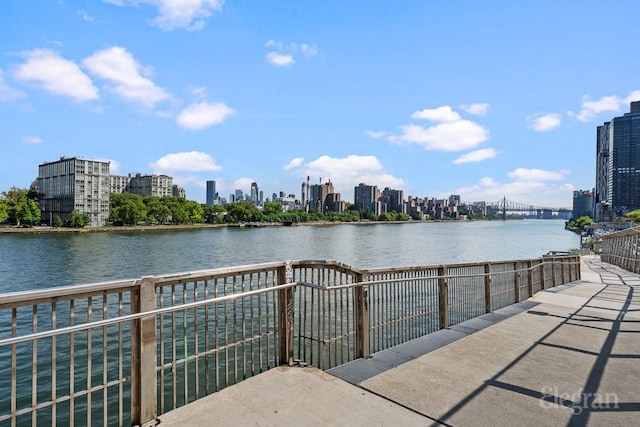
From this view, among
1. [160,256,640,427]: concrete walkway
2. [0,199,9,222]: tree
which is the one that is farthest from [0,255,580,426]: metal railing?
[0,199,9,222]: tree

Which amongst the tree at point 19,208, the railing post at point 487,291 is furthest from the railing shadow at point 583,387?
the tree at point 19,208

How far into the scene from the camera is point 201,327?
11875 millimetres

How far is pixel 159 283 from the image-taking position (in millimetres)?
3709

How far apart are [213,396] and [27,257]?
5060cm

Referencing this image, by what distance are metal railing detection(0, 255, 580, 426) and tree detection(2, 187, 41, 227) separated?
11351 centimetres

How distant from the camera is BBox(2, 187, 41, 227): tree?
104750 millimetres

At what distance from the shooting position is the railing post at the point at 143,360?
11.5 ft

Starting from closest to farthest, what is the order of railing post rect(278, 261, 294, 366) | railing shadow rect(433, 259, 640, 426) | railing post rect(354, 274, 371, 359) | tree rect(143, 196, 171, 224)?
railing shadow rect(433, 259, 640, 426) → railing post rect(278, 261, 294, 366) → railing post rect(354, 274, 371, 359) → tree rect(143, 196, 171, 224)

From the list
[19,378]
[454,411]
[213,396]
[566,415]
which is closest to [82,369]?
→ [19,378]

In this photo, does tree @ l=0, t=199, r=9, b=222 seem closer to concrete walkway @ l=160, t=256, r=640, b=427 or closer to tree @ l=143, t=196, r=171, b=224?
tree @ l=143, t=196, r=171, b=224

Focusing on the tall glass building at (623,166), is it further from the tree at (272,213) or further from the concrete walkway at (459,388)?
the concrete walkway at (459,388)

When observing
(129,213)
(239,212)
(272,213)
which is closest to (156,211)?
(129,213)

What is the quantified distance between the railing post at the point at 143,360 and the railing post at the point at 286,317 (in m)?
1.66

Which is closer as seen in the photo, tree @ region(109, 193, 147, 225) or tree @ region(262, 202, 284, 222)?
tree @ region(109, 193, 147, 225)
